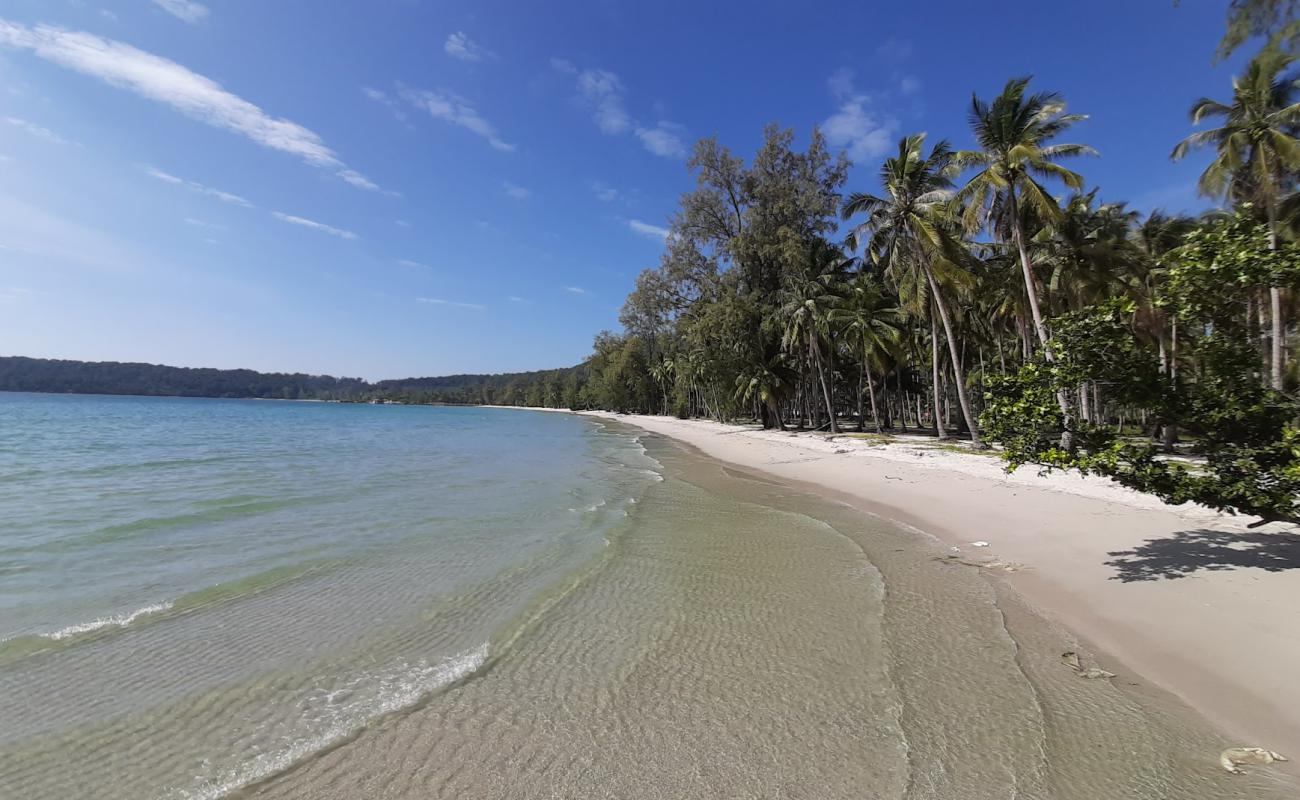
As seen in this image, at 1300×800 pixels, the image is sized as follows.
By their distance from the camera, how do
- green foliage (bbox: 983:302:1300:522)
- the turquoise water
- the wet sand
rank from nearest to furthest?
the wet sand, the turquoise water, green foliage (bbox: 983:302:1300:522)

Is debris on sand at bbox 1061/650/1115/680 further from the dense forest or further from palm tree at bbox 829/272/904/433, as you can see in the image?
palm tree at bbox 829/272/904/433

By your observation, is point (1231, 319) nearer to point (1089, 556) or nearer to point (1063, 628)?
point (1089, 556)

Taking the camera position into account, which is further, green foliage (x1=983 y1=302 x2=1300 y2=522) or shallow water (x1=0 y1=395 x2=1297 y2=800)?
green foliage (x1=983 y1=302 x2=1300 y2=522)

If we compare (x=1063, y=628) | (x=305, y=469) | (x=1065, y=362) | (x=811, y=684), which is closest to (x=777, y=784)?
(x=811, y=684)

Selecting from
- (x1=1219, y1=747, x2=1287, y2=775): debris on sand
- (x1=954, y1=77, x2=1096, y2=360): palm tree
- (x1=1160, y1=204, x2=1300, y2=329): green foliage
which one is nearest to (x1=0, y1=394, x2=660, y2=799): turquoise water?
(x1=1219, y1=747, x2=1287, y2=775): debris on sand

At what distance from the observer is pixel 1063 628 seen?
5.70 meters

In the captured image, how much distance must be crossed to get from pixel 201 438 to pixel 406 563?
33.4m

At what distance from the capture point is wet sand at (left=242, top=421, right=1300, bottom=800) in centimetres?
341

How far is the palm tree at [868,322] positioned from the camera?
3216cm

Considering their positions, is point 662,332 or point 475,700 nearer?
point 475,700

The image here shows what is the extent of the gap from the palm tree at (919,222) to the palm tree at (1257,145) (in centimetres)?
782

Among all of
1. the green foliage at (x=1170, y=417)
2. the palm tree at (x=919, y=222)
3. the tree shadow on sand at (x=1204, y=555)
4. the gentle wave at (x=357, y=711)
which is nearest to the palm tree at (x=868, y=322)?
the palm tree at (x=919, y=222)

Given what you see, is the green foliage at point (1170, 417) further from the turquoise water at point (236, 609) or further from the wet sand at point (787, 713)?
the turquoise water at point (236, 609)

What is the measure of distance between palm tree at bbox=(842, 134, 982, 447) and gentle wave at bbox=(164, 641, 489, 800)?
72.4ft
